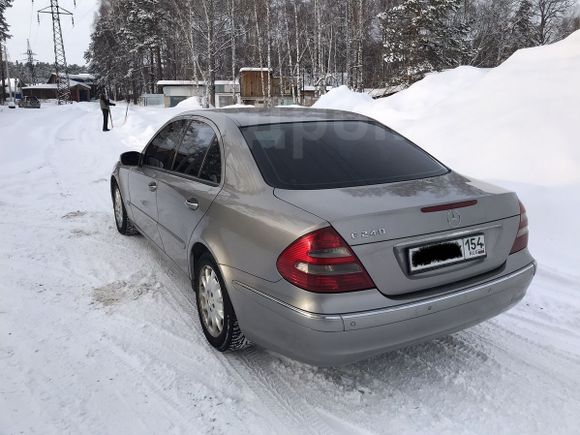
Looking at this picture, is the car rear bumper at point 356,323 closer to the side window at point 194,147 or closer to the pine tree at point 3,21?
the side window at point 194,147

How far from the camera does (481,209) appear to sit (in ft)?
8.12

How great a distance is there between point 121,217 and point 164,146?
5.33ft

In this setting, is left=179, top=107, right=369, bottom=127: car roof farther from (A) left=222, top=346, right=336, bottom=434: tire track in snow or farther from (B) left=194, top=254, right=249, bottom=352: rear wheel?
(A) left=222, top=346, right=336, bottom=434: tire track in snow

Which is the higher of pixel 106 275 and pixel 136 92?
pixel 136 92

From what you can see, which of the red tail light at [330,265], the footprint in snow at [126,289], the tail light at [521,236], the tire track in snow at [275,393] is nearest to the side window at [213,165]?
the red tail light at [330,265]

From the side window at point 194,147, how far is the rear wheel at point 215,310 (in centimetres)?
72

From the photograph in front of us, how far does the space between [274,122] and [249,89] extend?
2855 centimetres

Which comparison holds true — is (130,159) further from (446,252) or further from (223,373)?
(446,252)

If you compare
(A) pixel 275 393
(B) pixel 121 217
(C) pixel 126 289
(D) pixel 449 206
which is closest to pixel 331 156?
(D) pixel 449 206

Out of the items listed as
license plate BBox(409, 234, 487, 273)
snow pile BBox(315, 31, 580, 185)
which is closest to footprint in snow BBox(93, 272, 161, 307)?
license plate BBox(409, 234, 487, 273)

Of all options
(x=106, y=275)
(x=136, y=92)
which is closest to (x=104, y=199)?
(x=106, y=275)

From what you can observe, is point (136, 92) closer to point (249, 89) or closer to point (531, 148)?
point (249, 89)

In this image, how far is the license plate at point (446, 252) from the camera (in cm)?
225

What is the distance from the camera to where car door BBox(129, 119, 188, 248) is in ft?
12.7
